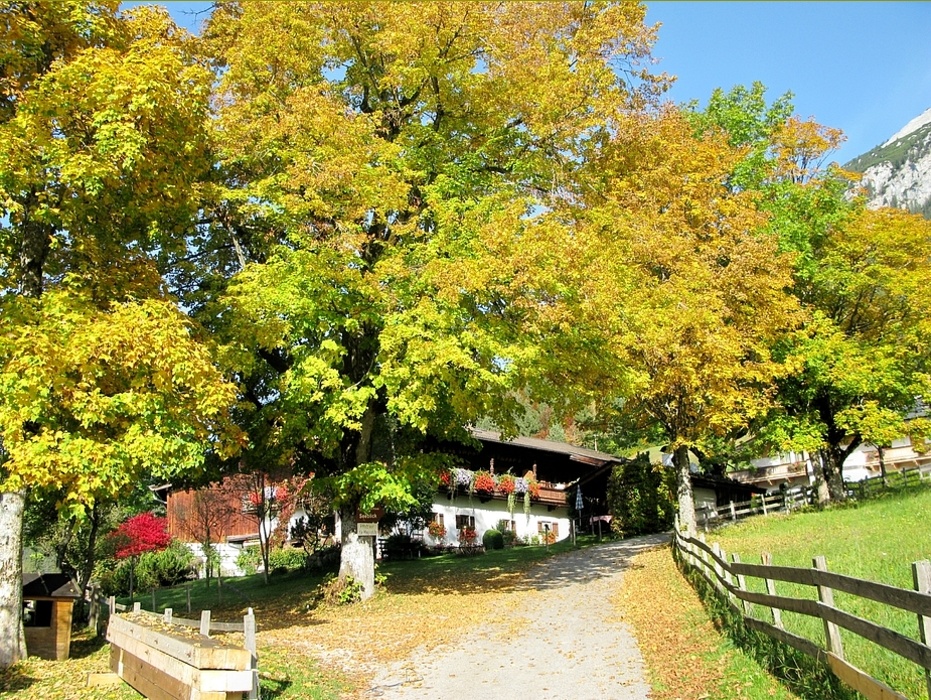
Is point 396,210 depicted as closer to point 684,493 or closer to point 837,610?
point 837,610

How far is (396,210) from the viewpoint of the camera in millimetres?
18531

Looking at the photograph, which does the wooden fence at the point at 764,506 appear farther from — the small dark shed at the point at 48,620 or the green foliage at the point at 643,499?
the small dark shed at the point at 48,620

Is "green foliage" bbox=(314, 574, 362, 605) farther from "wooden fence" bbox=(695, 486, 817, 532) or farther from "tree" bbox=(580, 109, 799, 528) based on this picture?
"wooden fence" bbox=(695, 486, 817, 532)

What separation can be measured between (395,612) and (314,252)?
8.67 metres

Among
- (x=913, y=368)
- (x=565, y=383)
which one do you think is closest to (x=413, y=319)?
(x=565, y=383)

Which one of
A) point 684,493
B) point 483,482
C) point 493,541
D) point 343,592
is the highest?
point 483,482

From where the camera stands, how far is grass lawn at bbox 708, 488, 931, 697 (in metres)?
7.71

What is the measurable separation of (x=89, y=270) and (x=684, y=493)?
20708mm

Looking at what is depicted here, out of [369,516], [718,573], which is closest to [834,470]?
[369,516]

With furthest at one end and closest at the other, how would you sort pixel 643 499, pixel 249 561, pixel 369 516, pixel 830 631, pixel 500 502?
pixel 500 502
pixel 249 561
pixel 643 499
pixel 369 516
pixel 830 631

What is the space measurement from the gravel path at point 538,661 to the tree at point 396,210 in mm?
4355

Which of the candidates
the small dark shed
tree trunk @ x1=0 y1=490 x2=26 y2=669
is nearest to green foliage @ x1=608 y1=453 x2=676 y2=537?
the small dark shed

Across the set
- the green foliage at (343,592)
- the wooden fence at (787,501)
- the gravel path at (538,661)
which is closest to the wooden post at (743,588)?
the gravel path at (538,661)

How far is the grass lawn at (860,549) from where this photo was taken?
771 centimetres
